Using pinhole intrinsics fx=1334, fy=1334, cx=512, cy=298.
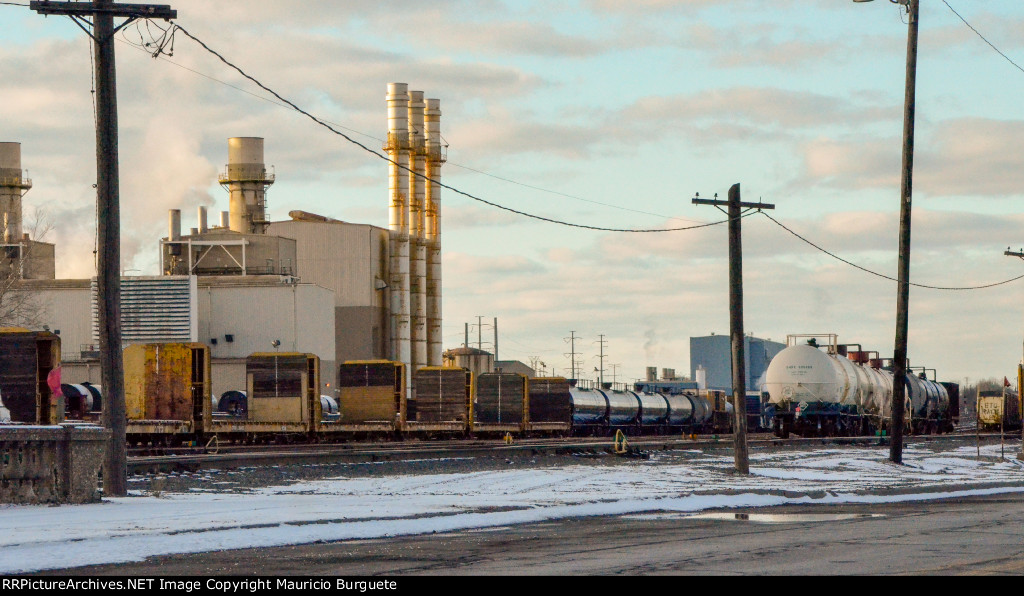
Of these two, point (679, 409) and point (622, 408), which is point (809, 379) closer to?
point (622, 408)

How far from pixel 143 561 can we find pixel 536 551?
3676 mm

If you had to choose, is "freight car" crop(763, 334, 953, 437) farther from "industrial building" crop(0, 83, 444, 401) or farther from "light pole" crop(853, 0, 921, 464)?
"industrial building" crop(0, 83, 444, 401)

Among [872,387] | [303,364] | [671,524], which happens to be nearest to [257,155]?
[303,364]

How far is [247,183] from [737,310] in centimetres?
6786

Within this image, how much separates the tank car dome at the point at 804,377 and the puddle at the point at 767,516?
117ft

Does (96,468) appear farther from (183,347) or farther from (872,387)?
(872,387)

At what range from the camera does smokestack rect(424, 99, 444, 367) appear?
3501 inches

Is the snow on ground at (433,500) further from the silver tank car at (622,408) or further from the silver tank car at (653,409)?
the silver tank car at (653,409)

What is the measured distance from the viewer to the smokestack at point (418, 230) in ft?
289

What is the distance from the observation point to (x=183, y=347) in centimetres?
4600

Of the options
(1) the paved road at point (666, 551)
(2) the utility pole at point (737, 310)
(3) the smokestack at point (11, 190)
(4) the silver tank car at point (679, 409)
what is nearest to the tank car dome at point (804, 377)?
(4) the silver tank car at point (679, 409)

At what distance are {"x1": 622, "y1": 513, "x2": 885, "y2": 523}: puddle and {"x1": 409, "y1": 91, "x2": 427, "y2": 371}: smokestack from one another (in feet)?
A: 229

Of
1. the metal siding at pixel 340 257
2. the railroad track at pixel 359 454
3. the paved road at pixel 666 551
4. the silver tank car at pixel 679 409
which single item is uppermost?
the metal siding at pixel 340 257

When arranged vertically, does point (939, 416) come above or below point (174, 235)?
below
